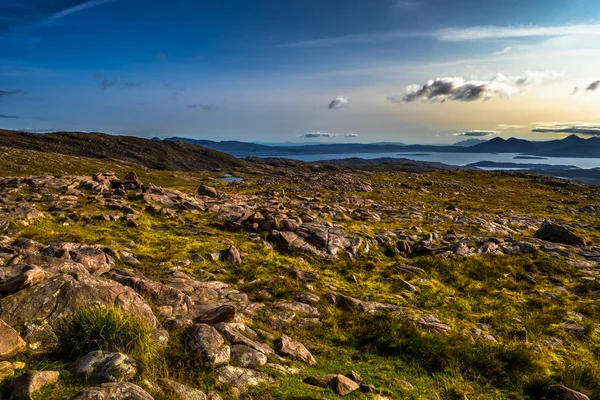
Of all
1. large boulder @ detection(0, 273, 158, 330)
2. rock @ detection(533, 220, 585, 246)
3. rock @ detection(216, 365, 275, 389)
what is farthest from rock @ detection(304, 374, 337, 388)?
rock @ detection(533, 220, 585, 246)

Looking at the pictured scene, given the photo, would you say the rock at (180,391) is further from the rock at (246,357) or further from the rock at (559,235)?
the rock at (559,235)

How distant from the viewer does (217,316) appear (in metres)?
9.74

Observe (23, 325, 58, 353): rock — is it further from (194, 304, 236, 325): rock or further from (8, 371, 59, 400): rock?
(194, 304, 236, 325): rock

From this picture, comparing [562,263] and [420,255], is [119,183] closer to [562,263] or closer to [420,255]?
[420,255]

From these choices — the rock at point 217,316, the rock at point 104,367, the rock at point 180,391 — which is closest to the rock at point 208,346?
the rock at point 180,391

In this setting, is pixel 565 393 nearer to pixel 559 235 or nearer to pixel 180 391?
pixel 180 391

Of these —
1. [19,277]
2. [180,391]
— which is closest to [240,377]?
[180,391]

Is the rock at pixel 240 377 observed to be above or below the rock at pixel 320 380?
above

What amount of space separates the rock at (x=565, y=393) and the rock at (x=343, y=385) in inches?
208

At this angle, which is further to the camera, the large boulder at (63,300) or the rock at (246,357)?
the rock at (246,357)

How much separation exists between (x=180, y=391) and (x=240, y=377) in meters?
1.47

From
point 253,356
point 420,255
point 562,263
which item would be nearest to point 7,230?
point 253,356

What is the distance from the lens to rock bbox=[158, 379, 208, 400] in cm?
610

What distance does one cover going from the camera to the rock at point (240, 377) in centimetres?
702
